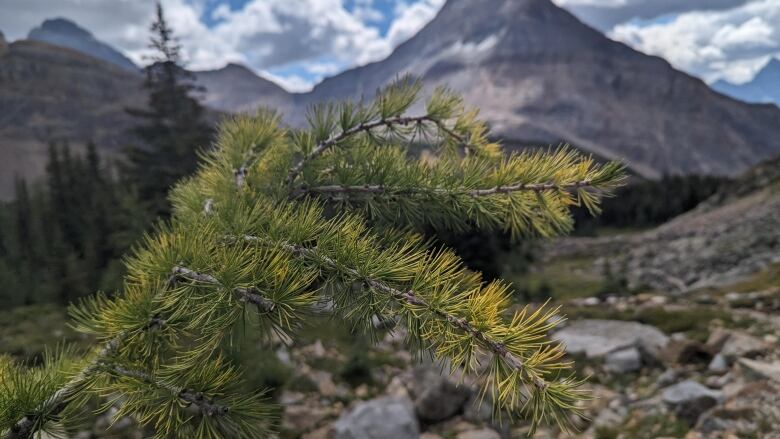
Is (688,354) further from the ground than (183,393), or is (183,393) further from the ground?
(183,393)

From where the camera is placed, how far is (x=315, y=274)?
1.94 m

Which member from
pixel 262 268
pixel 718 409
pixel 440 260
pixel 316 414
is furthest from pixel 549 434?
pixel 262 268

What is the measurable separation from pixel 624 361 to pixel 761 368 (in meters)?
2.75

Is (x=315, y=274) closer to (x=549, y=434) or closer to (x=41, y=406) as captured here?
(x=41, y=406)

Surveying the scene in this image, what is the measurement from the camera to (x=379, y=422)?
727 centimetres

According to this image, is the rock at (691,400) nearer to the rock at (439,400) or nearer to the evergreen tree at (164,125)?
the rock at (439,400)

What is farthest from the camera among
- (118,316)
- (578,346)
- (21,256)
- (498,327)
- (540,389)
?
(21,256)

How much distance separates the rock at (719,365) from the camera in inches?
298

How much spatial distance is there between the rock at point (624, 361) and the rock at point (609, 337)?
0.19 metres

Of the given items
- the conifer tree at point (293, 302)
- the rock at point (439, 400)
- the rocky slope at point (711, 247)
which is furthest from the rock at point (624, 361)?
the conifer tree at point (293, 302)

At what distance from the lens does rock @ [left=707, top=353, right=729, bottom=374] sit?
7.57 metres

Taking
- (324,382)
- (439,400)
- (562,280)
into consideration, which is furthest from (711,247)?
(324,382)

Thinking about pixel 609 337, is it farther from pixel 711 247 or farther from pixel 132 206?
pixel 711 247

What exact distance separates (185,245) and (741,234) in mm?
43684
